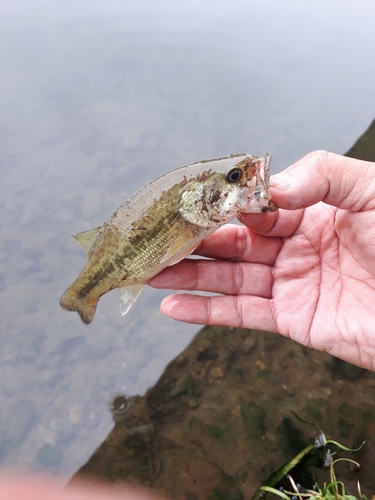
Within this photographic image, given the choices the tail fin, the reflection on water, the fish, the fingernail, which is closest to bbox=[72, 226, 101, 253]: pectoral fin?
the fish

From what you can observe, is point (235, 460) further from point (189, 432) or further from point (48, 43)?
point (48, 43)

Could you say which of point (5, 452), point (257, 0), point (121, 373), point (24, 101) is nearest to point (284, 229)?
point (121, 373)

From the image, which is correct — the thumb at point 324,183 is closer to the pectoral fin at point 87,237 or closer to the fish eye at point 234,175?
the fish eye at point 234,175

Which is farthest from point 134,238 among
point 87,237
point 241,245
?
point 241,245

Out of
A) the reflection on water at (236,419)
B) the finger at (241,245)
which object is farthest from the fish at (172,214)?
the reflection on water at (236,419)

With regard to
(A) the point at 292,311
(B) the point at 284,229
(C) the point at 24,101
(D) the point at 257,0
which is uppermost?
(D) the point at 257,0

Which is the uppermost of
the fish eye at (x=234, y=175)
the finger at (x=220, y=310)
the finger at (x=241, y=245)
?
the fish eye at (x=234, y=175)

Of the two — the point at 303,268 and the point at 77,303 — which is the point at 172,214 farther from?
the point at 303,268
